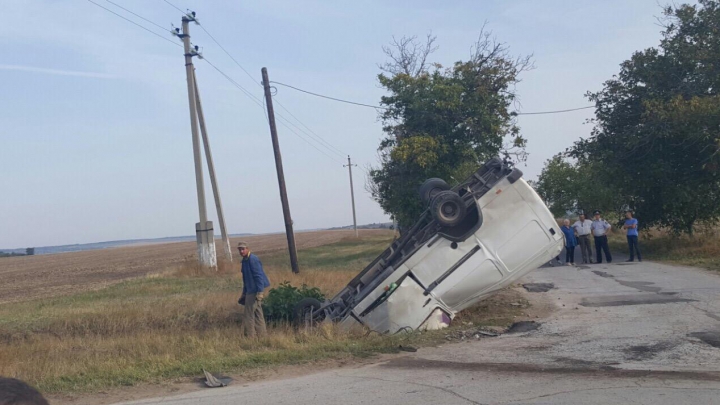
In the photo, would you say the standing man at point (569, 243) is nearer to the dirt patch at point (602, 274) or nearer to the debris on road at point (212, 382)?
the dirt patch at point (602, 274)

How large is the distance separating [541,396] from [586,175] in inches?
859

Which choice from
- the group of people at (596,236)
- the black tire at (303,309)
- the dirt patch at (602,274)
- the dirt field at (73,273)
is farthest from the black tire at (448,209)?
the dirt field at (73,273)

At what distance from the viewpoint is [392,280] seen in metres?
10.0

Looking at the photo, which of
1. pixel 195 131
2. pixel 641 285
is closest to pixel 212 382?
pixel 641 285

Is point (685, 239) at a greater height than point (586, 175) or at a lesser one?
lesser

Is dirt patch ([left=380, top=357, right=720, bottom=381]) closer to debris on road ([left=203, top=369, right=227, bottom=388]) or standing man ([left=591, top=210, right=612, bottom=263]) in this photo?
debris on road ([left=203, top=369, right=227, bottom=388])

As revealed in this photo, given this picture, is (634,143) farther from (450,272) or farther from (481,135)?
(450,272)

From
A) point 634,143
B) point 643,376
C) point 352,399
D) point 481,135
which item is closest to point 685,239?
point 634,143

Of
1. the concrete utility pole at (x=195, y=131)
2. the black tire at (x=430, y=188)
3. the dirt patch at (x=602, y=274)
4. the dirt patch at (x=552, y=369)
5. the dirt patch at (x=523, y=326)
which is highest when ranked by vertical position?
the concrete utility pole at (x=195, y=131)

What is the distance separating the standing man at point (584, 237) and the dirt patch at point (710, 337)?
11.0 meters

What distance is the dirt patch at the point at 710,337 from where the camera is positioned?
28.1 ft

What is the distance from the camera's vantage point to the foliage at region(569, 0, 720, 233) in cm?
2008

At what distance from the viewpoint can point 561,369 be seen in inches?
312

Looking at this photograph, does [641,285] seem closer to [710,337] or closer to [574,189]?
[710,337]
